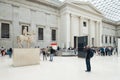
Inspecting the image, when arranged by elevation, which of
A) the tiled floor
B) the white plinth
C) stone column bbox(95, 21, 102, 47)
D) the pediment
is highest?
the pediment

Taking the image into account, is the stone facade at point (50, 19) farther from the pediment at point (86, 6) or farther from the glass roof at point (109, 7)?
the glass roof at point (109, 7)

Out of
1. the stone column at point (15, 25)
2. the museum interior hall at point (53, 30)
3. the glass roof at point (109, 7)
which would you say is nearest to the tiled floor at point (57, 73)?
the museum interior hall at point (53, 30)

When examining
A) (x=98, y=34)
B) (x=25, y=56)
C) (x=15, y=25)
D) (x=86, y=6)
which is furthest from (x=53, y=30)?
(x=25, y=56)

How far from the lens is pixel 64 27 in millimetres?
28531

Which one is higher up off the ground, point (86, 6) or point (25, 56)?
point (86, 6)

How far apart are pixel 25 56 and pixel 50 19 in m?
18.4

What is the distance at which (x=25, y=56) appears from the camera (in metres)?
10.8

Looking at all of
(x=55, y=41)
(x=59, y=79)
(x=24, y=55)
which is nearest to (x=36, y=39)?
(x=55, y=41)

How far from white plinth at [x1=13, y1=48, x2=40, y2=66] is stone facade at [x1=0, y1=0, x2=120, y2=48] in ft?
39.9

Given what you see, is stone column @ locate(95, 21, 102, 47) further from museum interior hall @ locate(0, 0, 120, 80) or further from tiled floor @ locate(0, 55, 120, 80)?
tiled floor @ locate(0, 55, 120, 80)

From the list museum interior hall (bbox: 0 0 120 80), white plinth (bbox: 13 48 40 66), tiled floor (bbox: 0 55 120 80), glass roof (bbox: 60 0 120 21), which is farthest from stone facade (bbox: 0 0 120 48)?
tiled floor (bbox: 0 55 120 80)

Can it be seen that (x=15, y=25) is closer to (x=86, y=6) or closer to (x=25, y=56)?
(x=25, y=56)

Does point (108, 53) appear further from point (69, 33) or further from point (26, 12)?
point (26, 12)

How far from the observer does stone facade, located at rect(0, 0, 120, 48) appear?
74.1 feet
